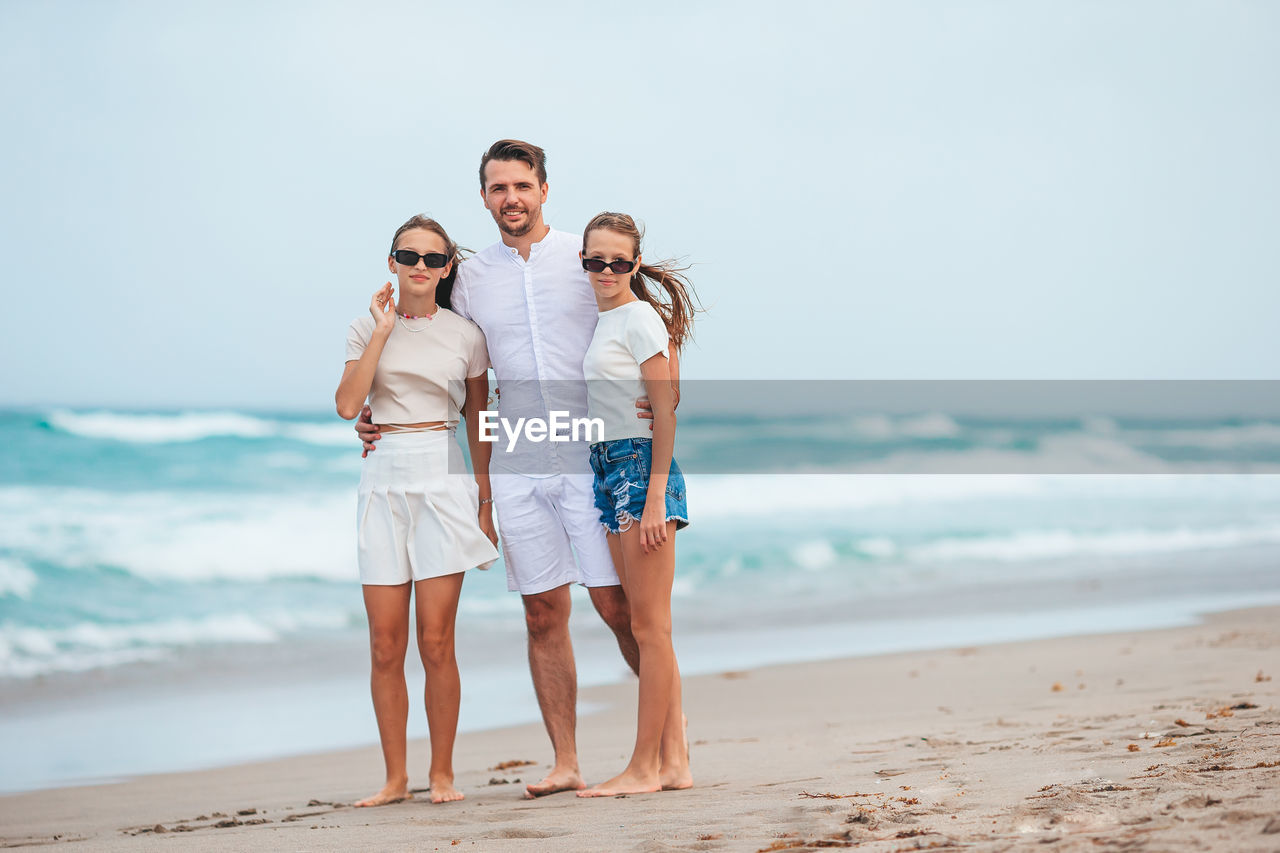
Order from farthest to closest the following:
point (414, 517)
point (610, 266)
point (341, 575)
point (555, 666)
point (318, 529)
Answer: point (318, 529) < point (341, 575) < point (555, 666) < point (414, 517) < point (610, 266)

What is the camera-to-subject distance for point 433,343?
3750 mm

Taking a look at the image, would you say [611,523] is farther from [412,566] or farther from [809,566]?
[809,566]

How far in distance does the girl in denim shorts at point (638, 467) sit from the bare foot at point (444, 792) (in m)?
0.47

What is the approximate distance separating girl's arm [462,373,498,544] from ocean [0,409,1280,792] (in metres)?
1.58

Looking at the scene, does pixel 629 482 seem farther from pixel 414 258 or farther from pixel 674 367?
pixel 414 258

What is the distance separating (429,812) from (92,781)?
2.05 meters

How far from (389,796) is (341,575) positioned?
265 inches

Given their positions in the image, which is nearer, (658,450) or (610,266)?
(658,450)

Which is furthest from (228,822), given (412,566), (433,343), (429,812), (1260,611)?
(1260,611)

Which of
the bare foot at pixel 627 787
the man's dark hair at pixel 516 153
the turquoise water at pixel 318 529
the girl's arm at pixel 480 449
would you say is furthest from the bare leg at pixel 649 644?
the turquoise water at pixel 318 529

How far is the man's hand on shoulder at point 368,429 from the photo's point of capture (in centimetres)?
368

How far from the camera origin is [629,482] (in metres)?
3.50

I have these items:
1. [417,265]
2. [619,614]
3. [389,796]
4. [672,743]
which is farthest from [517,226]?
[389,796]

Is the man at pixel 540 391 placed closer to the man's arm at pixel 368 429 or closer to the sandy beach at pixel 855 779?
the man's arm at pixel 368 429
